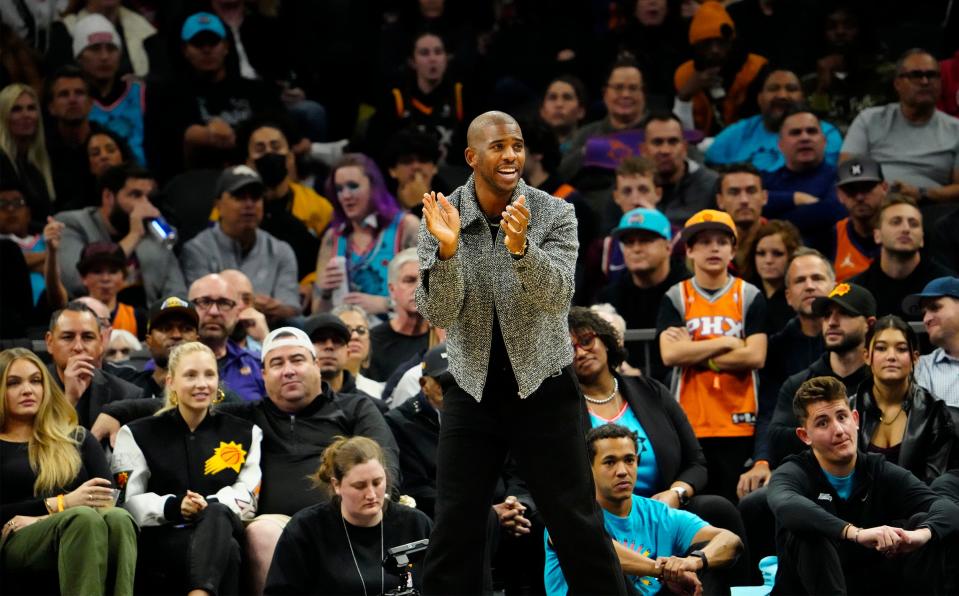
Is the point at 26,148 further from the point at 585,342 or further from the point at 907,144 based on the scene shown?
the point at 907,144

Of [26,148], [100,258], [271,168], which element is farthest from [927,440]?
[26,148]

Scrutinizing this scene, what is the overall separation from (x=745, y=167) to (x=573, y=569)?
4622 mm

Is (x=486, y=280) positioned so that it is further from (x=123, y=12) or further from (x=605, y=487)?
(x=123, y=12)

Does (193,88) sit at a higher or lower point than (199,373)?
higher

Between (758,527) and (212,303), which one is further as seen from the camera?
(212,303)

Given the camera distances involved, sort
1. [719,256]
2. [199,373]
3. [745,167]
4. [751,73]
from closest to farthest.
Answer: [199,373]
[719,256]
[745,167]
[751,73]

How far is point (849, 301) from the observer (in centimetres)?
749

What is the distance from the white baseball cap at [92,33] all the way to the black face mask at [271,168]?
1739 millimetres

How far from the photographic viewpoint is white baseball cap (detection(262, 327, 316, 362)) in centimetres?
738

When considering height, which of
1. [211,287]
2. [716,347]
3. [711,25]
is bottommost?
[716,347]

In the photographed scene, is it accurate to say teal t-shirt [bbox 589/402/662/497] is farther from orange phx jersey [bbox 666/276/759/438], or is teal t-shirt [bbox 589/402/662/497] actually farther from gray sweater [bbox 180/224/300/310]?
gray sweater [bbox 180/224/300/310]

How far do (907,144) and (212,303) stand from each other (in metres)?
4.70

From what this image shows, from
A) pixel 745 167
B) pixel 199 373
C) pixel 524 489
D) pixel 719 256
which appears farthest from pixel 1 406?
pixel 745 167

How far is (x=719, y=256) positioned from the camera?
8008 millimetres
